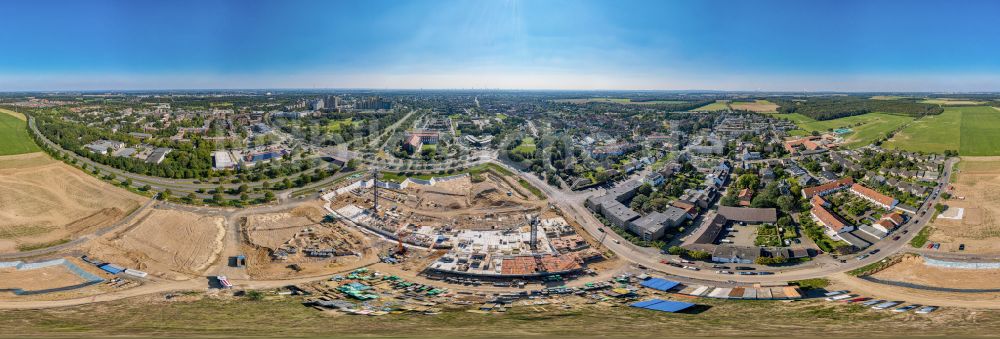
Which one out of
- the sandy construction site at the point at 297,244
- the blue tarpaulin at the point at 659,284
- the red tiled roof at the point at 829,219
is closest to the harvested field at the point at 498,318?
the blue tarpaulin at the point at 659,284

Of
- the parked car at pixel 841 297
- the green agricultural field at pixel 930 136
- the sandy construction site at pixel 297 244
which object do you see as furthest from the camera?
the green agricultural field at pixel 930 136

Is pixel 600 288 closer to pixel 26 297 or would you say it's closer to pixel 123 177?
pixel 26 297

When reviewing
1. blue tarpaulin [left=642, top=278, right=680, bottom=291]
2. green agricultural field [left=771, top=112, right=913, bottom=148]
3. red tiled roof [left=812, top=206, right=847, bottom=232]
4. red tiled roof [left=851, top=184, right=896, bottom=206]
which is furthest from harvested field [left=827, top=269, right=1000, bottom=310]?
green agricultural field [left=771, top=112, right=913, bottom=148]

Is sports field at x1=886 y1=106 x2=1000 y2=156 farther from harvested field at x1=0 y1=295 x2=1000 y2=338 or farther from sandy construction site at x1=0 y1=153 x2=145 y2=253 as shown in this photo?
sandy construction site at x1=0 y1=153 x2=145 y2=253

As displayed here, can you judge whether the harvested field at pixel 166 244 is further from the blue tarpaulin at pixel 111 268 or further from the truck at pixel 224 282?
the truck at pixel 224 282

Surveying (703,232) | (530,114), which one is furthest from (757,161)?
(530,114)

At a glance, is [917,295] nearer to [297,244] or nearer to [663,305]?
[663,305]
